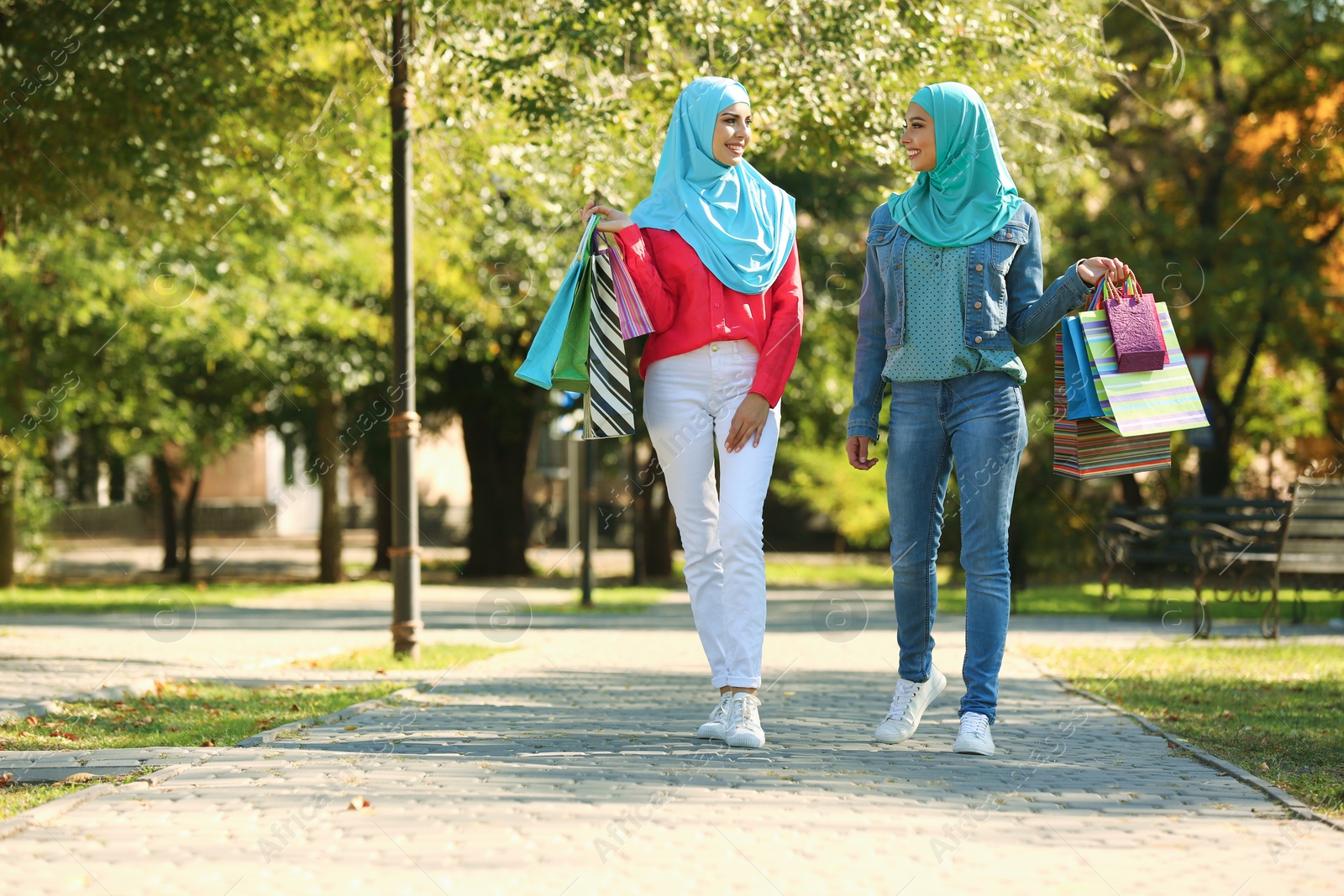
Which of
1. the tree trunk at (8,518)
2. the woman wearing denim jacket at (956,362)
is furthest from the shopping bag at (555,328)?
the tree trunk at (8,518)

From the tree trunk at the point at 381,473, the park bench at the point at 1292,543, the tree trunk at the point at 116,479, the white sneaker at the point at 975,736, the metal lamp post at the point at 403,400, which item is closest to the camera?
the white sneaker at the point at 975,736

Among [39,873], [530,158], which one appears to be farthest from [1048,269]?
[39,873]

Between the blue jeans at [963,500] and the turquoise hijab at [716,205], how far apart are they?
2.34 feet

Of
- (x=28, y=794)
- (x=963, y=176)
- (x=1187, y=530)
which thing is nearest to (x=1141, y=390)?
(x=963, y=176)

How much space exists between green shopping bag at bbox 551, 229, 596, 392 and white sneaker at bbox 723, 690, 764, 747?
1.30 meters

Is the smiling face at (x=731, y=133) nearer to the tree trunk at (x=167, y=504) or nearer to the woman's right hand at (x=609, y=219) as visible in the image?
the woman's right hand at (x=609, y=219)

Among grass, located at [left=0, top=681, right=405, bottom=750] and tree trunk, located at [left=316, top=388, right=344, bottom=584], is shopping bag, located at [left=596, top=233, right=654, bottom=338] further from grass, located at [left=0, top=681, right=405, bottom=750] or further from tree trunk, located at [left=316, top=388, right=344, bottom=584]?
tree trunk, located at [left=316, top=388, right=344, bottom=584]

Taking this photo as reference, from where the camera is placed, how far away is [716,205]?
16.8ft

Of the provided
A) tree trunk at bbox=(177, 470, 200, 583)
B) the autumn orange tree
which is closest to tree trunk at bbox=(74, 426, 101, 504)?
tree trunk at bbox=(177, 470, 200, 583)

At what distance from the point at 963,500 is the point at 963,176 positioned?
1184 mm

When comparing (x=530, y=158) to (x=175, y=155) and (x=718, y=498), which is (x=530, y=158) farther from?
(x=718, y=498)

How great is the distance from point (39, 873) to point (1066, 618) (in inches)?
433

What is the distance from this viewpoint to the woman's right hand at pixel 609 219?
16.4 feet

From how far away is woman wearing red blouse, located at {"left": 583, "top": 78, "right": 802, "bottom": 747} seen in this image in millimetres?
5004
